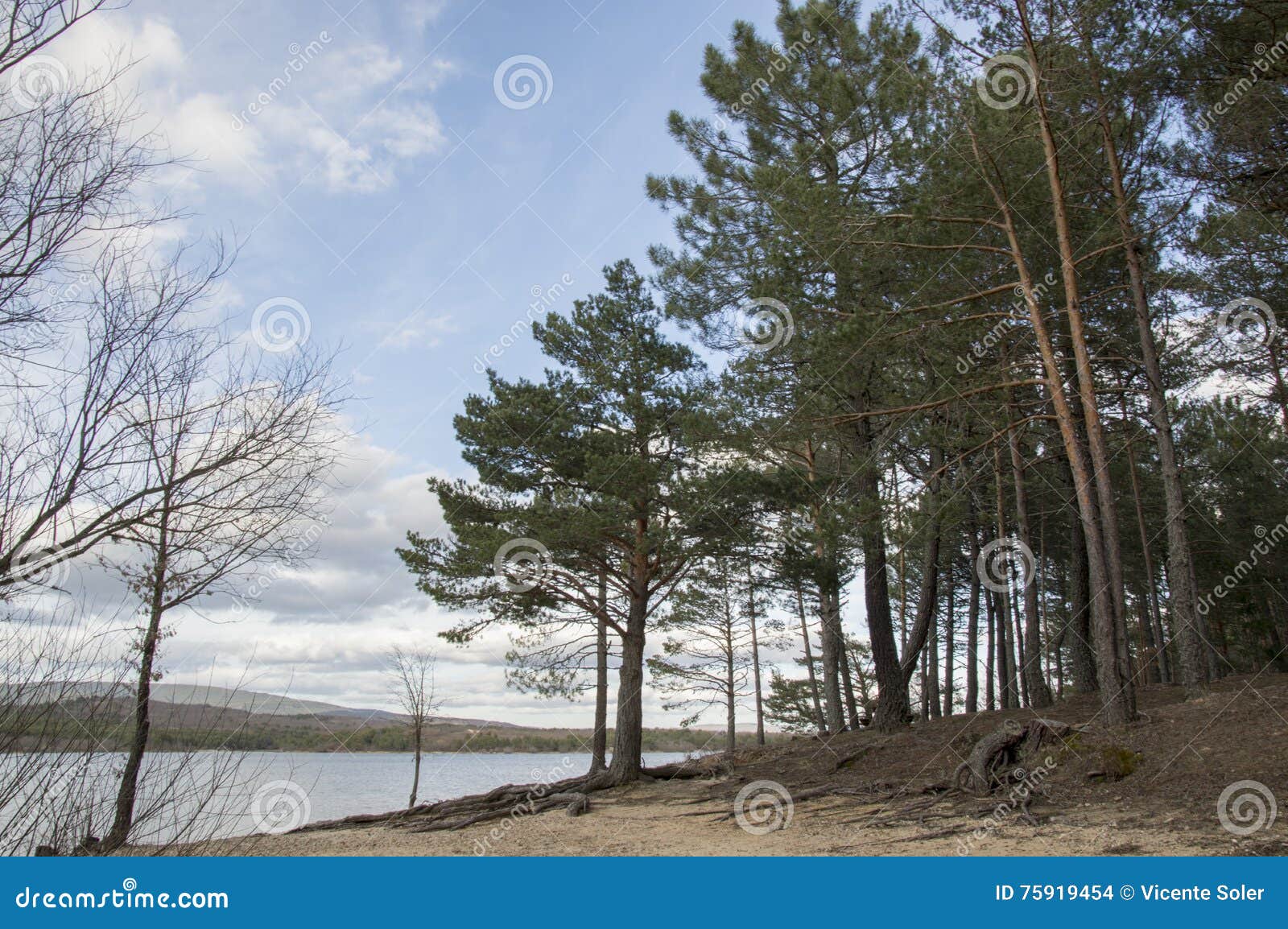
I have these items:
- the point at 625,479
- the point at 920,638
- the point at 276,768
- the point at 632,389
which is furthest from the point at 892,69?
the point at 276,768

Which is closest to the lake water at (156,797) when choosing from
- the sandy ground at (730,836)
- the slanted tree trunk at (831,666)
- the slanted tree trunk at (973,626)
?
the sandy ground at (730,836)

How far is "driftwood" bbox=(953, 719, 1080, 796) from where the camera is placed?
8.84m

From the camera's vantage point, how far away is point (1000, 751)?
9188 mm

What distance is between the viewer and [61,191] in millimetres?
3838

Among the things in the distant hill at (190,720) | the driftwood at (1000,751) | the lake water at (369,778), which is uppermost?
the distant hill at (190,720)

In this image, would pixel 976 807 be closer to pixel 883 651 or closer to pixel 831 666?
pixel 883 651

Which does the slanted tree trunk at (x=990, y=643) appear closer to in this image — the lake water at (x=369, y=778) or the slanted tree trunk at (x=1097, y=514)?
the lake water at (x=369, y=778)

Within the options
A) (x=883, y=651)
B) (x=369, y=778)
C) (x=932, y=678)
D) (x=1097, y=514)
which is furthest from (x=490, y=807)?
(x=369, y=778)

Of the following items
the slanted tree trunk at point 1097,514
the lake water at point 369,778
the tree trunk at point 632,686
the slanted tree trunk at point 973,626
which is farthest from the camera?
the slanted tree trunk at point 973,626

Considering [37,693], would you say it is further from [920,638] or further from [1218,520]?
[1218,520]

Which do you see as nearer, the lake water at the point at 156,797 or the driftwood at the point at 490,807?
the lake water at the point at 156,797

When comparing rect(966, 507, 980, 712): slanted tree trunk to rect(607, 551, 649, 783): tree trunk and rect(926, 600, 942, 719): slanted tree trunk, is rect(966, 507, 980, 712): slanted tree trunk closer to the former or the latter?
rect(926, 600, 942, 719): slanted tree trunk

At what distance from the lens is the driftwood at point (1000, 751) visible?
884 centimetres

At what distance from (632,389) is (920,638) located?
739 cm
